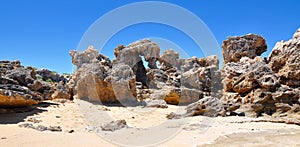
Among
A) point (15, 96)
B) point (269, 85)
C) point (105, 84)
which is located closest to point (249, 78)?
point (269, 85)

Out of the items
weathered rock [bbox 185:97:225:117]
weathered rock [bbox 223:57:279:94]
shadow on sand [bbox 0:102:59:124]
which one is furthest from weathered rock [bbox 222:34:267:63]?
shadow on sand [bbox 0:102:59:124]

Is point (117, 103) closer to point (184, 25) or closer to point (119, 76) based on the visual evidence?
point (119, 76)

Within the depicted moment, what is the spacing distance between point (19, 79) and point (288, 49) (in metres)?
10.3

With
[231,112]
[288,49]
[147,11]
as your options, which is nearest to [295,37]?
[288,49]

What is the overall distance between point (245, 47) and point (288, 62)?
10.4 meters

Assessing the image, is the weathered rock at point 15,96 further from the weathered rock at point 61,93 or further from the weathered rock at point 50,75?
the weathered rock at point 50,75

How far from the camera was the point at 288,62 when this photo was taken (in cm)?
937

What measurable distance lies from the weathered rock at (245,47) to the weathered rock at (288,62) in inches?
363

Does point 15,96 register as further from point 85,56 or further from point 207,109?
point 85,56

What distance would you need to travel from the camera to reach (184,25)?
912 centimetres

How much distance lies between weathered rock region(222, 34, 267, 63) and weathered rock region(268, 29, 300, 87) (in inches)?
363

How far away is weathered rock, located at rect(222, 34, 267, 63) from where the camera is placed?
755 inches

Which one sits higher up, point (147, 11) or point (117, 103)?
point (147, 11)

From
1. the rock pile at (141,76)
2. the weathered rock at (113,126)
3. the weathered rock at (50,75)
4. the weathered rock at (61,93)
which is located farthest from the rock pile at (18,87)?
the weathered rock at (50,75)
